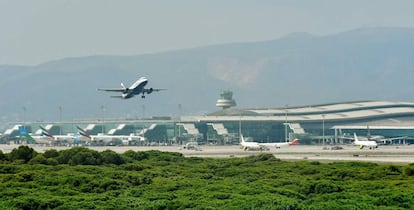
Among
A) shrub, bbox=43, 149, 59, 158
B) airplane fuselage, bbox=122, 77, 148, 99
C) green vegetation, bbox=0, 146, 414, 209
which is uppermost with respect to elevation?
airplane fuselage, bbox=122, 77, 148, 99

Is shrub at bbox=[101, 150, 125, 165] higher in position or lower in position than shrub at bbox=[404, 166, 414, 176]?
higher

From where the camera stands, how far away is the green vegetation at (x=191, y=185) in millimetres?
46719

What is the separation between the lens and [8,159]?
265ft

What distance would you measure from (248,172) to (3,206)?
94.1 ft

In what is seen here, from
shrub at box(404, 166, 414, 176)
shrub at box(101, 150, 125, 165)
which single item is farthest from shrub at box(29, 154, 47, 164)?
shrub at box(404, 166, 414, 176)

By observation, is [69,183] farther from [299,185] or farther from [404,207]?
[404,207]

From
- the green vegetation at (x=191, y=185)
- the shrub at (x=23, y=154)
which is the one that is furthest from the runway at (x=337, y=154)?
the shrub at (x=23, y=154)

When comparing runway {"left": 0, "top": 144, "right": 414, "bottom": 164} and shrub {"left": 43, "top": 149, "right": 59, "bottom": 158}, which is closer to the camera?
shrub {"left": 43, "top": 149, "right": 59, "bottom": 158}

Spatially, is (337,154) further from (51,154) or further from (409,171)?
(409,171)

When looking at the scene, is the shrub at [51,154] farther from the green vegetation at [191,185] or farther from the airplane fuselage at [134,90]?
the airplane fuselage at [134,90]

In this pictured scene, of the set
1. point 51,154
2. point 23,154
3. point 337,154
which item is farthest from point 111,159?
point 337,154

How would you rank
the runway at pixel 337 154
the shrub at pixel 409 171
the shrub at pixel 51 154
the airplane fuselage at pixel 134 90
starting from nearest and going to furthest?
the shrub at pixel 409 171 → the shrub at pixel 51 154 → the runway at pixel 337 154 → the airplane fuselage at pixel 134 90

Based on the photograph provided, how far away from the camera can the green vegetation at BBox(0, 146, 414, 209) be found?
4672cm

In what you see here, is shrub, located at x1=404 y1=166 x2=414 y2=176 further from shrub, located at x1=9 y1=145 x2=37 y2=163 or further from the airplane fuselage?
the airplane fuselage
